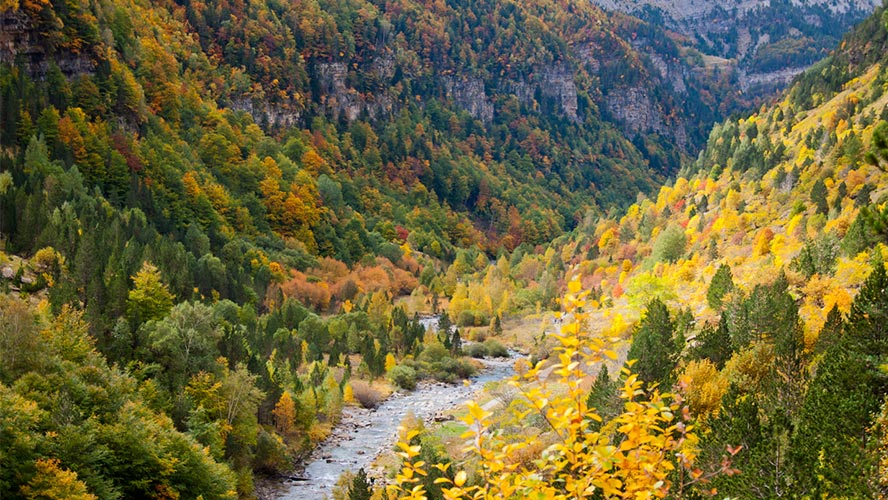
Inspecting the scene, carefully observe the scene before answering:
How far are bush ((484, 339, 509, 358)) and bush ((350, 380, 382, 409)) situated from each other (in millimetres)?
31380

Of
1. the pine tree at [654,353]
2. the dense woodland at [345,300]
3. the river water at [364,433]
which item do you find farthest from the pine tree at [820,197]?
the river water at [364,433]

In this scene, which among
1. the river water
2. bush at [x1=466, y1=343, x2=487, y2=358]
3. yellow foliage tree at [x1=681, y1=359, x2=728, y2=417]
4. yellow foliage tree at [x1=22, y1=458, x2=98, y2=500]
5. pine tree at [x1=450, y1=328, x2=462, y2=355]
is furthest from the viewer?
bush at [x1=466, y1=343, x2=487, y2=358]

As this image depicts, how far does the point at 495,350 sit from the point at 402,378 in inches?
994

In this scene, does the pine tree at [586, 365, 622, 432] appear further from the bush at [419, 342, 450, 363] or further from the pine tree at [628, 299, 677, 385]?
the bush at [419, 342, 450, 363]

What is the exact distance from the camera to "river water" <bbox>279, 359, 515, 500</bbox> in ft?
168

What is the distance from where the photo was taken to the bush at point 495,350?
106 m

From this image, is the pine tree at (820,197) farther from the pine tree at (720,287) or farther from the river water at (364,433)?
Answer: the river water at (364,433)

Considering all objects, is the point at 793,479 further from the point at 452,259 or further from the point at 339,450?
the point at 452,259

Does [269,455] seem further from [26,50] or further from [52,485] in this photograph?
[26,50]

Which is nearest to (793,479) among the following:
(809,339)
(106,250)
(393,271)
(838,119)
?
(809,339)

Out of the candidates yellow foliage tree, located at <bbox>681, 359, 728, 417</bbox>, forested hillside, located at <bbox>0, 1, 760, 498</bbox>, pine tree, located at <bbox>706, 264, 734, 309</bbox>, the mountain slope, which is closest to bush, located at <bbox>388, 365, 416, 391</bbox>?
forested hillside, located at <bbox>0, 1, 760, 498</bbox>

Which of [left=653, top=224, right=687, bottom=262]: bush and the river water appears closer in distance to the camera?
the river water

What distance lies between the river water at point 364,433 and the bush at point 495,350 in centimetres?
1269

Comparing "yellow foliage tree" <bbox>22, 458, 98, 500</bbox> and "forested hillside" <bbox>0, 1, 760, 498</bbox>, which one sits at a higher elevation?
"yellow foliage tree" <bbox>22, 458, 98, 500</bbox>
